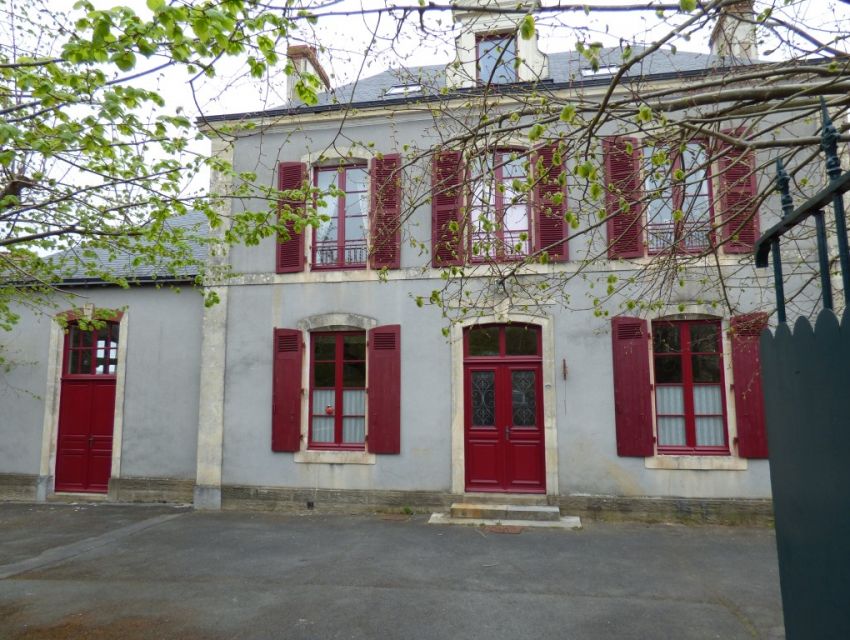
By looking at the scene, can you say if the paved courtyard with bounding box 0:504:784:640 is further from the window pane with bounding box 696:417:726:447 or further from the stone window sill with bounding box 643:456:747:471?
the window pane with bounding box 696:417:726:447

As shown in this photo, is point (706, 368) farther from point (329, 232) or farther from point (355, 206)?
point (329, 232)

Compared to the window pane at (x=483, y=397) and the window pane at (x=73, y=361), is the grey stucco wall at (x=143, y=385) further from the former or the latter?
the window pane at (x=483, y=397)

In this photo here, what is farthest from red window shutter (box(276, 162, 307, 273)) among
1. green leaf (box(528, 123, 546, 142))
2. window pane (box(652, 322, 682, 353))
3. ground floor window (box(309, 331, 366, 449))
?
green leaf (box(528, 123, 546, 142))

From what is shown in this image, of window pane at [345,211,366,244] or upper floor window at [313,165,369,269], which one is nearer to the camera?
upper floor window at [313,165,369,269]

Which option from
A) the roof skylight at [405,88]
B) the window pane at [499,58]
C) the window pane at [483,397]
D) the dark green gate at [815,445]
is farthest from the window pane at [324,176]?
the dark green gate at [815,445]

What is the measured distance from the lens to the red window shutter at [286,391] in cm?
895

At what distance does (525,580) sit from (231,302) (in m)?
6.55

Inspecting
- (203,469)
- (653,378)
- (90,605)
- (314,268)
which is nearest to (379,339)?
(314,268)

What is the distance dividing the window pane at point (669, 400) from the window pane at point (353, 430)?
4549mm

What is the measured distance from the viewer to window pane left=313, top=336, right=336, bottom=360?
9.27m

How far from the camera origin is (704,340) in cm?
822

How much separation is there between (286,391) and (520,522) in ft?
13.7

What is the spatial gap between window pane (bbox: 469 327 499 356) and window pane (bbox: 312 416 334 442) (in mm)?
2601

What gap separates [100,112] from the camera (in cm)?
446
